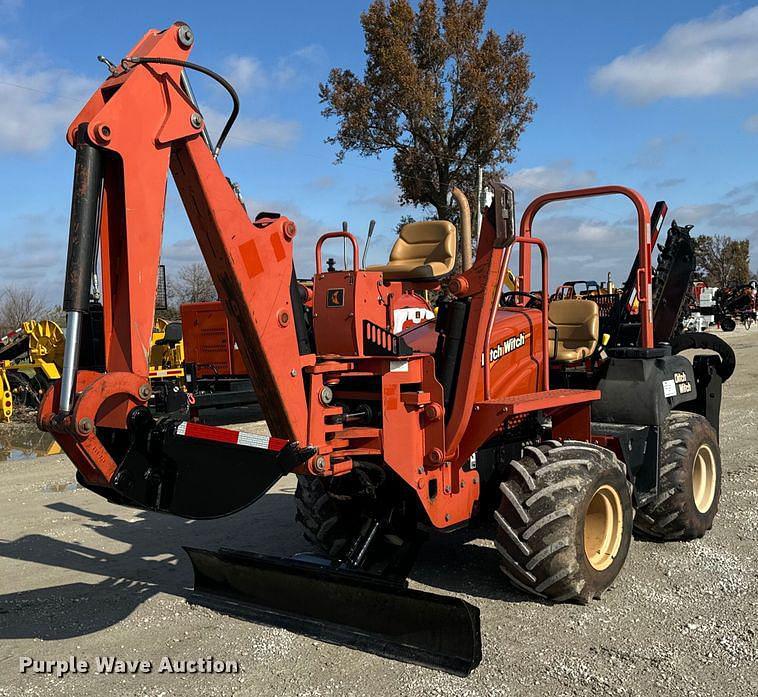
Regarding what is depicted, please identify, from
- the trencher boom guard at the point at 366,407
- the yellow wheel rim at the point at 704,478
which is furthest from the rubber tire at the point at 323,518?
the yellow wheel rim at the point at 704,478

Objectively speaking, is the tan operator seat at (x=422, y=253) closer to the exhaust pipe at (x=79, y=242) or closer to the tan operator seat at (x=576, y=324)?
the tan operator seat at (x=576, y=324)

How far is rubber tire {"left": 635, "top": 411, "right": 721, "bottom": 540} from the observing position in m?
5.68

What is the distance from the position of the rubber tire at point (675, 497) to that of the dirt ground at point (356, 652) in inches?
5.1

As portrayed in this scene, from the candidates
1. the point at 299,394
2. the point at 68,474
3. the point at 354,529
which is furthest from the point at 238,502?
the point at 68,474

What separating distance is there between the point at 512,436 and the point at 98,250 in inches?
124

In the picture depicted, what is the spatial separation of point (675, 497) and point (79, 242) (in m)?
4.42

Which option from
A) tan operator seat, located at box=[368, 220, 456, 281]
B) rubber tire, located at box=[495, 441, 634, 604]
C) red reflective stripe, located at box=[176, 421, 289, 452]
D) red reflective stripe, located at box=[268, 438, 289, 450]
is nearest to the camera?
red reflective stripe, located at box=[176, 421, 289, 452]

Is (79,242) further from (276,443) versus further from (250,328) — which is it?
(276,443)

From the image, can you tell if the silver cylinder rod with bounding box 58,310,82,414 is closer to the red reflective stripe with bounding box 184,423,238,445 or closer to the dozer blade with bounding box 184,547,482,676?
the red reflective stripe with bounding box 184,423,238,445

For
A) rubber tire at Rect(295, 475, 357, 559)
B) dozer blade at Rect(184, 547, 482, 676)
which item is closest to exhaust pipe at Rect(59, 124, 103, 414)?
dozer blade at Rect(184, 547, 482, 676)

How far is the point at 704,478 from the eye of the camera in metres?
6.23

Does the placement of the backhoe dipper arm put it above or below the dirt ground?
above

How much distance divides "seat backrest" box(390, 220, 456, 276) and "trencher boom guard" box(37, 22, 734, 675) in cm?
2

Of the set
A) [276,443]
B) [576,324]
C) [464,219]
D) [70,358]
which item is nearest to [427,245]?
[464,219]
